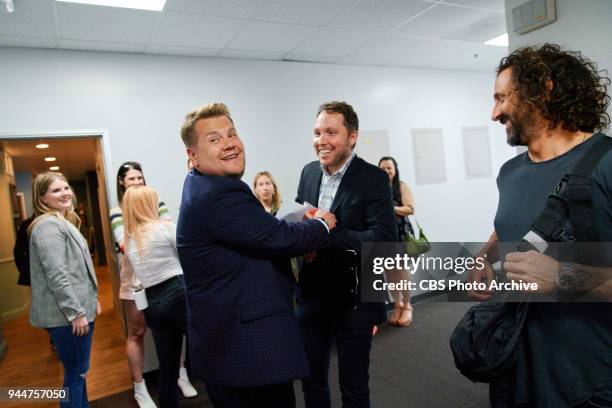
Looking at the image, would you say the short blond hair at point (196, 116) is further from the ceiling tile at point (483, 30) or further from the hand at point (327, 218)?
the ceiling tile at point (483, 30)

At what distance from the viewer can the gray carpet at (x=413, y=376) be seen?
8.54 feet

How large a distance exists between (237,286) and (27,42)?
3057 mm

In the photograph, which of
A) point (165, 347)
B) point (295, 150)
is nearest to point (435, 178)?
point (295, 150)

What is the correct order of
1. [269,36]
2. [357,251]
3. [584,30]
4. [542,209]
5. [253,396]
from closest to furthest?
1. [542,209]
2. [253,396]
3. [357,251]
4. [584,30]
5. [269,36]

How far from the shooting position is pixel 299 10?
2977mm

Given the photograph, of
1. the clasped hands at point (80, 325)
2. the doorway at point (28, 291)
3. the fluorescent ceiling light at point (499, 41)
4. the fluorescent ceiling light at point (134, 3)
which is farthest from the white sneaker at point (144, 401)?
the fluorescent ceiling light at point (499, 41)

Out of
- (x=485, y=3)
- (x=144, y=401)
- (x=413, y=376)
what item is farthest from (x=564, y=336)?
(x=485, y=3)

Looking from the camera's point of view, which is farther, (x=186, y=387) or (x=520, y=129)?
(x=186, y=387)

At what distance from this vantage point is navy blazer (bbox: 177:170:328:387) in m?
1.21

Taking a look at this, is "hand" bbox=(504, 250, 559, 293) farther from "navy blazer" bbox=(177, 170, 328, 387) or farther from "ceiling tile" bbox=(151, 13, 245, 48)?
→ "ceiling tile" bbox=(151, 13, 245, 48)

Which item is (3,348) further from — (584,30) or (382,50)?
(584,30)

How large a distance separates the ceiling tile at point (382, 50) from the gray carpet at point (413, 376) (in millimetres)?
2893

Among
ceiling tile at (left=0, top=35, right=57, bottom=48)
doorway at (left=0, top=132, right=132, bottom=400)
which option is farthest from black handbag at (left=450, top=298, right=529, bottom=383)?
ceiling tile at (left=0, top=35, right=57, bottom=48)

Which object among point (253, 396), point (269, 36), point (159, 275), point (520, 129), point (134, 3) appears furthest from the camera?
point (269, 36)
